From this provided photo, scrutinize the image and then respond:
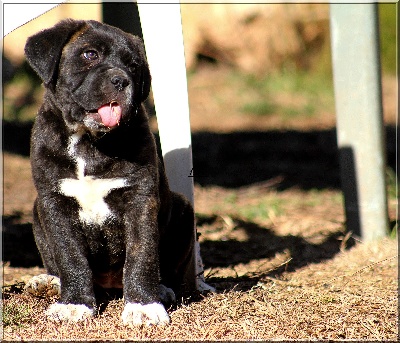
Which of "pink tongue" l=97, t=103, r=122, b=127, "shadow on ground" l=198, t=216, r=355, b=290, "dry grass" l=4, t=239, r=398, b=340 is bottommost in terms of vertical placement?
"shadow on ground" l=198, t=216, r=355, b=290

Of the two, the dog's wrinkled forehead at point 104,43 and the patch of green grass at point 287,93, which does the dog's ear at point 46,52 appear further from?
the patch of green grass at point 287,93

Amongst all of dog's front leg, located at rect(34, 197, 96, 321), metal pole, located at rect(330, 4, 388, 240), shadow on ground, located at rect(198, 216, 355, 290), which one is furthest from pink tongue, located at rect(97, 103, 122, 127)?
metal pole, located at rect(330, 4, 388, 240)

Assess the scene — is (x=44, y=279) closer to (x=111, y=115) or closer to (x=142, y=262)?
(x=142, y=262)

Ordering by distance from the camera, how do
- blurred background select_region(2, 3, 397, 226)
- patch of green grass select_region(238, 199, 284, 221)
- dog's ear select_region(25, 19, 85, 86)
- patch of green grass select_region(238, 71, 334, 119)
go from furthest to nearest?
patch of green grass select_region(238, 71, 334, 119)
blurred background select_region(2, 3, 397, 226)
patch of green grass select_region(238, 199, 284, 221)
dog's ear select_region(25, 19, 85, 86)

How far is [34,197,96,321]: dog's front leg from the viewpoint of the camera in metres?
4.07

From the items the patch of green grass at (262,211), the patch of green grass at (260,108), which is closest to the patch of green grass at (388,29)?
the patch of green grass at (260,108)

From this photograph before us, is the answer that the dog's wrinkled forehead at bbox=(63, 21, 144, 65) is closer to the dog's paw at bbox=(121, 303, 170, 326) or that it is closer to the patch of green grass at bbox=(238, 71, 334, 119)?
the dog's paw at bbox=(121, 303, 170, 326)

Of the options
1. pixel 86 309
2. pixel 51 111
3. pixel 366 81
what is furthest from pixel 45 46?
pixel 366 81

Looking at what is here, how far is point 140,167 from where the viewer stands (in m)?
4.14

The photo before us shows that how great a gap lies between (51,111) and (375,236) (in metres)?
3.58

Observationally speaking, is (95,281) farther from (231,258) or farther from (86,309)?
(231,258)

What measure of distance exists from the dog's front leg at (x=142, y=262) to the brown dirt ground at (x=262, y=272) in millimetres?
129

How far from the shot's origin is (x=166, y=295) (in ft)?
14.6

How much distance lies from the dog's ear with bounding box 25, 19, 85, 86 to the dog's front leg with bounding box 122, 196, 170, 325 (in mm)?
877
